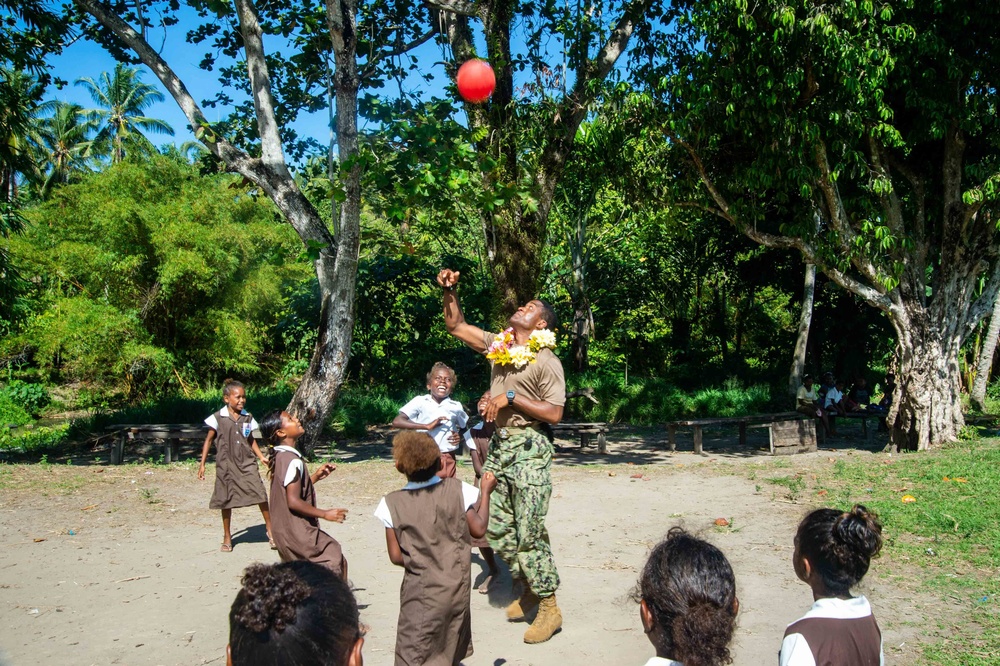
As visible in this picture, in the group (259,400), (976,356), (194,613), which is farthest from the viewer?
(976,356)

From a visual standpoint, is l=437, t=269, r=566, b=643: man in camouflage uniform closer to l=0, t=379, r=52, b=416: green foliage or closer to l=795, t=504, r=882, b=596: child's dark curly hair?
l=795, t=504, r=882, b=596: child's dark curly hair

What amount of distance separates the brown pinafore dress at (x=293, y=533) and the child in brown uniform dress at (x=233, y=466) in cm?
270

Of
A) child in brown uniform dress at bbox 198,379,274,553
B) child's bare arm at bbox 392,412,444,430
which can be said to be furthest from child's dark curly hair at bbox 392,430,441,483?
child in brown uniform dress at bbox 198,379,274,553

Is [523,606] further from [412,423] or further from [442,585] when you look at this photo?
[412,423]

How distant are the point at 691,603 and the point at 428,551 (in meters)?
2.02

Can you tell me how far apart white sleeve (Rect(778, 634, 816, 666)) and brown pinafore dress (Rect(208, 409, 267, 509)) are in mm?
5988

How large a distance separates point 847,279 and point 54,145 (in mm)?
36484

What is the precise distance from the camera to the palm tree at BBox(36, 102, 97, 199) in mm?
35844

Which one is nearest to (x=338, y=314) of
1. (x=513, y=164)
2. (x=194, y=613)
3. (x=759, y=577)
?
(x=513, y=164)

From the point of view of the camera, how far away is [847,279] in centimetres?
1248

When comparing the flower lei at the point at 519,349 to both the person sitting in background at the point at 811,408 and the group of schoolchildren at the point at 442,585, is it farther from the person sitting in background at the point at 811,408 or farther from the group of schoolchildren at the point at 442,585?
the person sitting in background at the point at 811,408

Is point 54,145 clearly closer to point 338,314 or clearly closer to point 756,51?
point 338,314

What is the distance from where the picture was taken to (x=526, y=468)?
5629 mm

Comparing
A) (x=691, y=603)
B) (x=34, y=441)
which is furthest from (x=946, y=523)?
(x=34, y=441)
